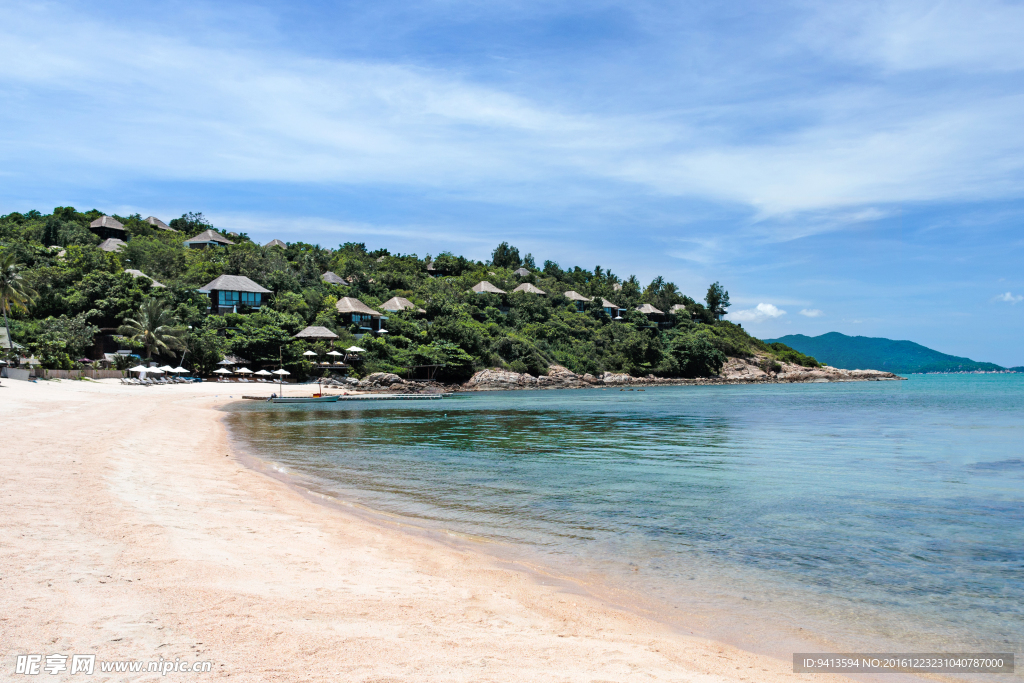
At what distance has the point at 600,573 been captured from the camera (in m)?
6.98

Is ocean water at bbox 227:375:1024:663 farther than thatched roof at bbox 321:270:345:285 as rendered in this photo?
No

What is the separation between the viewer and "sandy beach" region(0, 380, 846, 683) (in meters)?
3.99

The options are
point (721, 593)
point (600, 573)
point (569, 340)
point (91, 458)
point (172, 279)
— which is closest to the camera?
point (721, 593)

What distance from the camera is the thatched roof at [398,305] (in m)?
77.4

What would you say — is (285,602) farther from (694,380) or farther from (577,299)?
(577,299)

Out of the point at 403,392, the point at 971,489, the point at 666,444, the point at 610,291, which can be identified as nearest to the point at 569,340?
the point at 610,291

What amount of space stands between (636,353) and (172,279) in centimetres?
6322

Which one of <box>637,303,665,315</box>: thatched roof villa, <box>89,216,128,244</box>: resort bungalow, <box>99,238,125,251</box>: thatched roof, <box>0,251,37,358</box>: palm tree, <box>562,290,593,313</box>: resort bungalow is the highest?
<box>89,216,128,244</box>: resort bungalow

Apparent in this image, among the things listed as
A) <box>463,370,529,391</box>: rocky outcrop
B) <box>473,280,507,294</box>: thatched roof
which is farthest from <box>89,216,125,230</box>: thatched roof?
<box>463,370,529,391</box>: rocky outcrop

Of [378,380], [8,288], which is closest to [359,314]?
[378,380]

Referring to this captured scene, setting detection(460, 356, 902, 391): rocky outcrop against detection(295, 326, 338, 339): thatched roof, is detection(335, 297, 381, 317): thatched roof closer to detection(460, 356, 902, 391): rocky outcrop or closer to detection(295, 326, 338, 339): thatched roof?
detection(295, 326, 338, 339): thatched roof

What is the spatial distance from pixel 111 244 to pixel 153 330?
33.5m

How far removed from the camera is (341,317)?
71125mm

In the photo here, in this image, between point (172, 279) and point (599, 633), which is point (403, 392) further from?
point (599, 633)
